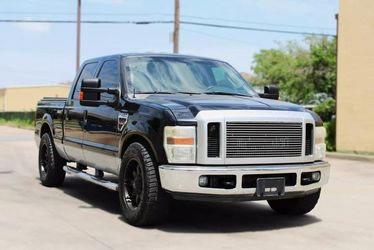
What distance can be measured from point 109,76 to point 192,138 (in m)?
2.27

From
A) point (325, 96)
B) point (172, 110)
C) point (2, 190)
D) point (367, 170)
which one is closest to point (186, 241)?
point (172, 110)

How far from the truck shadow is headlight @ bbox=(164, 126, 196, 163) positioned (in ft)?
2.79

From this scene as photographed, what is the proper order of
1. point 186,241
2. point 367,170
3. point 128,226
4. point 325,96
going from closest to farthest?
point 186,241
point 128,226
point 367,170
point 325,96

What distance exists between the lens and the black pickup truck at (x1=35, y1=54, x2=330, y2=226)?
19.6ft

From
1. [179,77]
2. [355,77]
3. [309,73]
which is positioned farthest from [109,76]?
[309,73]

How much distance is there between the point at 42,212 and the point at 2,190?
212cm

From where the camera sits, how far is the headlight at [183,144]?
5.95 metres

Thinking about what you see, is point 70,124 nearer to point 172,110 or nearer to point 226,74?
point 226,74

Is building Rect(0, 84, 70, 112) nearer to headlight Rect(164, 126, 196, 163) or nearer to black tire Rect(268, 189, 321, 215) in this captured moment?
black tire Rect(268, 189, 321, 215)

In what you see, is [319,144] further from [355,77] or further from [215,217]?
[355,77]

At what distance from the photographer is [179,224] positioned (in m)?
6.68

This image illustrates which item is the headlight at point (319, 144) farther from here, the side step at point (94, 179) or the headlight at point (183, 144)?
the side step at point (94, 179)

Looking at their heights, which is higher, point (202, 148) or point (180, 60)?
point (180, 60)

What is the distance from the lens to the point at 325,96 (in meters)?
42.2
